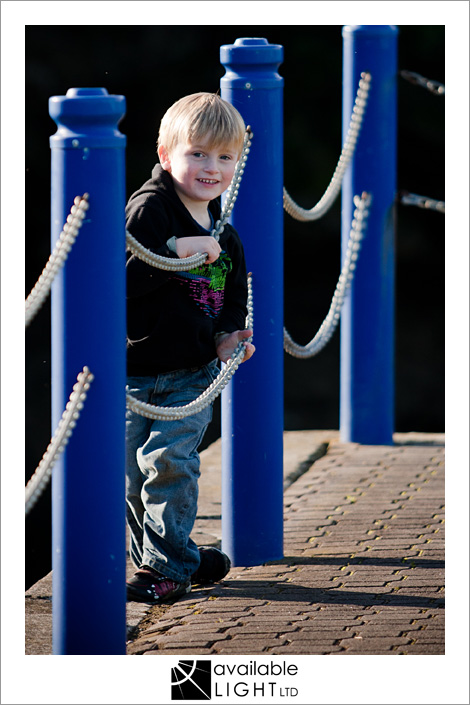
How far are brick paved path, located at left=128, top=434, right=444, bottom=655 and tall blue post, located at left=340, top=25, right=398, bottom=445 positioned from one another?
50 centimetres

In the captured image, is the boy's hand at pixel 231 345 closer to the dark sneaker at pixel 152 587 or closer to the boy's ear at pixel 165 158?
the boy's ear at pixel 165 158

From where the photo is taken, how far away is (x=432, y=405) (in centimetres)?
1029

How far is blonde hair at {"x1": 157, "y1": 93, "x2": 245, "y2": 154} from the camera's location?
318 cm

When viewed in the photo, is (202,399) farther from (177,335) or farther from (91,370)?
(91,370)

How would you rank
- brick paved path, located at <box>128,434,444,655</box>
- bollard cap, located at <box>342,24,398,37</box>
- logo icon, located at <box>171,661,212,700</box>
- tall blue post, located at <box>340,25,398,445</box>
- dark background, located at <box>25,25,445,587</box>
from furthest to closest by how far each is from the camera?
dark background, located at <box>25,25,445,587</box>, tall blue post, located at <box>340,25,398,445</box>, bollard cap, located at <box>342,24,398,37</box>, brick paved path, located at <box>128,434,444,655</box>, logo icon, located at <box>171,661,212,700</box>

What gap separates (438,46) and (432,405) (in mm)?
4649

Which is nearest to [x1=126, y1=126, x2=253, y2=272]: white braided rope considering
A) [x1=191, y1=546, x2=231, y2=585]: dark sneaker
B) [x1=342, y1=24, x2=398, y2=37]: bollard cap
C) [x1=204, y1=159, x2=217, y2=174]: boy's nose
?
[x1=204, y1=159, x2=217, y2=174]: boy's nose

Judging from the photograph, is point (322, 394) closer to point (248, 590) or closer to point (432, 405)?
point (432, 405)

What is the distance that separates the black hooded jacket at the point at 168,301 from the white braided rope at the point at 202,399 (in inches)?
3.5

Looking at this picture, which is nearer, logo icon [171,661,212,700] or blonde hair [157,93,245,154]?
logo icon [171,661,212,700]

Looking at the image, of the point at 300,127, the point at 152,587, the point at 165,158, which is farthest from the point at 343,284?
the point at 300,127

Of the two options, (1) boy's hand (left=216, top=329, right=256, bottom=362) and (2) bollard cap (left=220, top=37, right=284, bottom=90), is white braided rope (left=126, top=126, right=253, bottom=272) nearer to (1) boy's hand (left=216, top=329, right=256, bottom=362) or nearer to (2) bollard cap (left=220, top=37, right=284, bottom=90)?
(2) bollard cap (left=220, top=37, right=284, bottom=90)

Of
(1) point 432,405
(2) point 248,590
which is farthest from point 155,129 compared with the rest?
(2) point 248,590

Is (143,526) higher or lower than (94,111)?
lower
